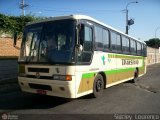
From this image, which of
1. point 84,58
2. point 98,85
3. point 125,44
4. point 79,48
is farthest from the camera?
point 125,44

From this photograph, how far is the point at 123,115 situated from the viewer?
7.98 m

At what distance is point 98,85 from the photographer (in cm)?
1042

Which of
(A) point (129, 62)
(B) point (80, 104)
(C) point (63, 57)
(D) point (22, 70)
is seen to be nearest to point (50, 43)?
(C) point (63, 57)

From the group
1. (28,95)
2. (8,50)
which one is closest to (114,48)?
(28,95)

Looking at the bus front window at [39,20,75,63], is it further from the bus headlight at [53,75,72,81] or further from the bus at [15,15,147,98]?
the bus headlight at [53,75,72,81]

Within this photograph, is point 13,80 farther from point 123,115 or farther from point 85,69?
point 123,115

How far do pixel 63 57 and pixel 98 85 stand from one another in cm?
257

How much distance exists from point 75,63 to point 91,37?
1.68 m

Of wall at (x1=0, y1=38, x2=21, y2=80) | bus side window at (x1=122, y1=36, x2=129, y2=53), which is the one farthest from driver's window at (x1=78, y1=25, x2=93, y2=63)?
wall at (x1=0, y1=38, x2=21, y2=80)

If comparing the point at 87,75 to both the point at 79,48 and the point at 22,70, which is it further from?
the point at 22,70

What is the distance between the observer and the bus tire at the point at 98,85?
400 inches

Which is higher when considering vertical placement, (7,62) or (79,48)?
(79,48)

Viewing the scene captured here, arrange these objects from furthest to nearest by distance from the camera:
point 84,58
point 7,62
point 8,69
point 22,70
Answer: point 7,62
point 8,69
point 22,70
point 84,58

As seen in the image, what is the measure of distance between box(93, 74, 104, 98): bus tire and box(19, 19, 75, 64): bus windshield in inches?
85.0
